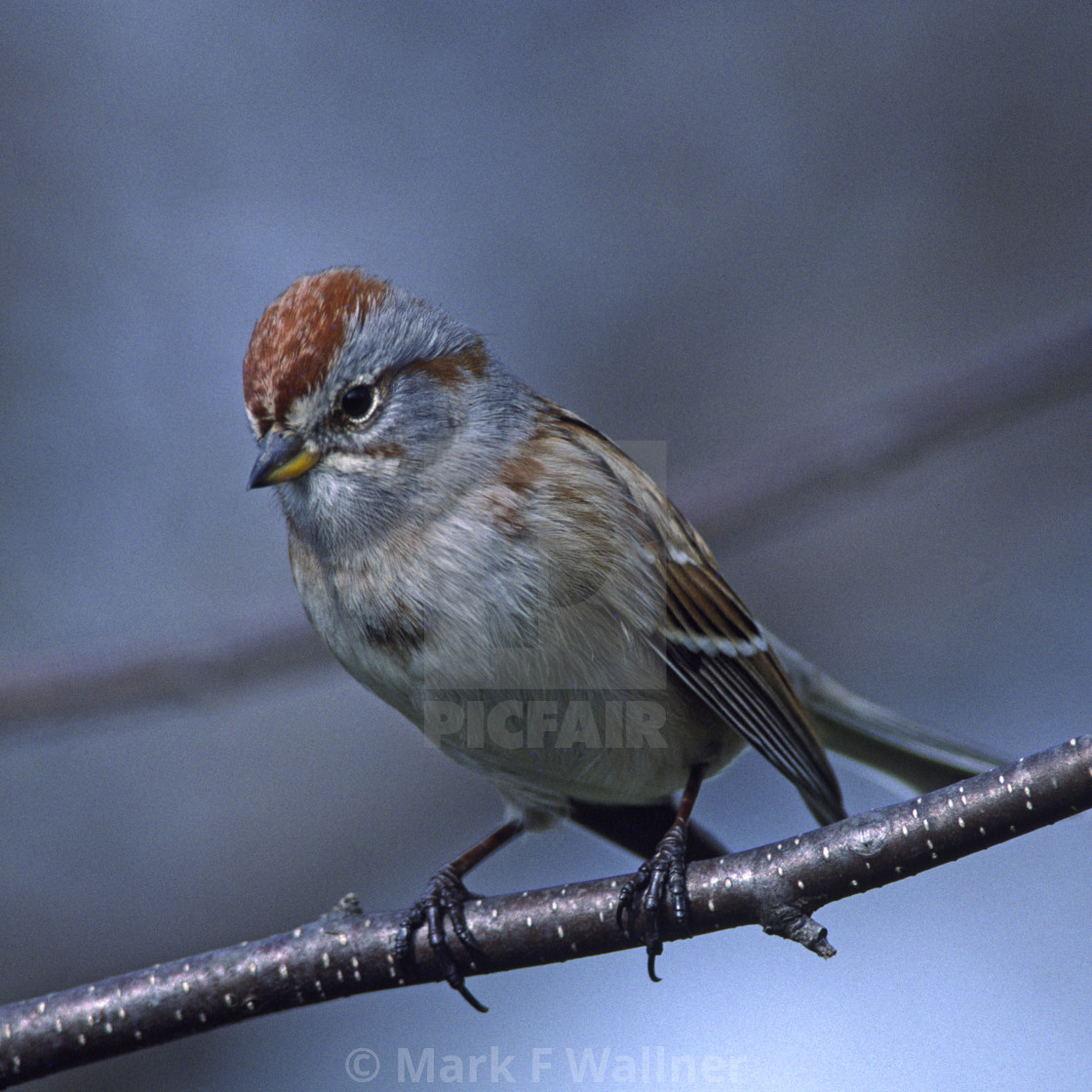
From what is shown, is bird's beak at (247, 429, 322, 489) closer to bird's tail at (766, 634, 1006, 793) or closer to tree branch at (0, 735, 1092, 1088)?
tree branch at (0, 735, 1092, 1088)

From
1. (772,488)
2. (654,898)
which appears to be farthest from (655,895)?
(772,488)

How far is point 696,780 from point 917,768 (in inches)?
25.9

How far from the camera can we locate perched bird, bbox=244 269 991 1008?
267cm

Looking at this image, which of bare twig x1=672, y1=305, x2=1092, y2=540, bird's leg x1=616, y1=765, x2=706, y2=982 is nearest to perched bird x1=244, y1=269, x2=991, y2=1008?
bird's leg x1=616, y1=765, x2=706, y2=982

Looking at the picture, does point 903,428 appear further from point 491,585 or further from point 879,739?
point 491,585

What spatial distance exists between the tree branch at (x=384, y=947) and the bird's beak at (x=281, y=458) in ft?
3.43

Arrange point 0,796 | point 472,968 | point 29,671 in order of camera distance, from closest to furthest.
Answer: point 472,968 → point 29,671 → point 0,796

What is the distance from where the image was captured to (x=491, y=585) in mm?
2662

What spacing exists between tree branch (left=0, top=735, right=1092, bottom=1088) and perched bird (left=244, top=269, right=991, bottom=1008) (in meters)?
0.07

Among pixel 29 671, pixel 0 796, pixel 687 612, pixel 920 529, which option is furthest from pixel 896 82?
pixel 0 796

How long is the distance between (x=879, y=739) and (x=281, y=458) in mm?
1921

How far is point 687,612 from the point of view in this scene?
3.12 m

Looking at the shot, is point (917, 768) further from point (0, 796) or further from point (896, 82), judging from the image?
point (0, 796)

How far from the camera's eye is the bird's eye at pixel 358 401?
2.79 m
